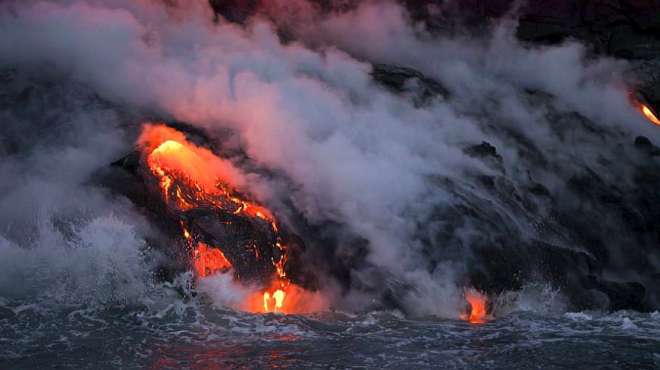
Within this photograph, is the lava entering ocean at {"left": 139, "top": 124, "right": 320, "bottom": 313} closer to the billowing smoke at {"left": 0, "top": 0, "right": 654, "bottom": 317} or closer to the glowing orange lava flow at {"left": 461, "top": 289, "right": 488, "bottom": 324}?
the billowing smoke at {"left": 0, "top": 0, "right": 654, "bottom": 317}

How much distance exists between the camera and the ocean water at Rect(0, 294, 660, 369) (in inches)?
221

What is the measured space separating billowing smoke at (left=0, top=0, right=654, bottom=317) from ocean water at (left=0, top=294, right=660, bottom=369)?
0.61 meters

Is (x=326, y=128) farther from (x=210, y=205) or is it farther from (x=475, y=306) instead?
(x=475, y=306)

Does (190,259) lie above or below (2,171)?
below

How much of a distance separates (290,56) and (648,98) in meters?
6.35

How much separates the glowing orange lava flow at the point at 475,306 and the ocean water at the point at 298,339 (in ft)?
0.91

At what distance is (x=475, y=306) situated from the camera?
7.50m

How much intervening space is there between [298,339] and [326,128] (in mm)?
3809

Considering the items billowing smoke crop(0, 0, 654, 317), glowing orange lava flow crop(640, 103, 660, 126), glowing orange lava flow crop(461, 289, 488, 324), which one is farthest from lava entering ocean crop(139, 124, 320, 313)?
glowing orange lava flow crop(640, 103, 660, 126)

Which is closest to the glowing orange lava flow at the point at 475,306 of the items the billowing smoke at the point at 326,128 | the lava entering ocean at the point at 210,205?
the billowing smoke at the point at 326,128

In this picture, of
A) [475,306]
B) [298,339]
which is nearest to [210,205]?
[298,339]

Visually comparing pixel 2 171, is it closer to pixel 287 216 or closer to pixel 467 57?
pixel 287 216

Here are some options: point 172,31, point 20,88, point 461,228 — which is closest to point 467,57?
point 172,31

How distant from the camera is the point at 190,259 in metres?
7.38
